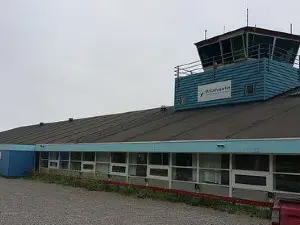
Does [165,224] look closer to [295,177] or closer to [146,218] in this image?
[146,218]

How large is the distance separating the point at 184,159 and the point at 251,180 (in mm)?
3600

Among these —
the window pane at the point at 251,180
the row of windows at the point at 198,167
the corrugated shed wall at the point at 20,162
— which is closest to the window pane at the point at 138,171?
the row of windows at the point at 198,167

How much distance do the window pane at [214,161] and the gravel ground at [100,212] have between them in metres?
1.99

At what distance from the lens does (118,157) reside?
67.8 ft

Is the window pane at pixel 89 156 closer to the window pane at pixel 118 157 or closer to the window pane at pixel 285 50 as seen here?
the window pane at pixel 118 157

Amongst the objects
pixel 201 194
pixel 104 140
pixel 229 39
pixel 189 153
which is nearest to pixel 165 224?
pixel 201 194

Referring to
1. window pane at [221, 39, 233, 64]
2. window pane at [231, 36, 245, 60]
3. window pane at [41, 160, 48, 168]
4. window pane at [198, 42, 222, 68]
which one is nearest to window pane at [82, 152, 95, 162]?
window pane at [41, 160, 48, 168]

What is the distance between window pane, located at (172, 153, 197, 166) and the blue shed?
14.8m

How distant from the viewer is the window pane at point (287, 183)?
12969mm

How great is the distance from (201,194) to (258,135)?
318 centimetres

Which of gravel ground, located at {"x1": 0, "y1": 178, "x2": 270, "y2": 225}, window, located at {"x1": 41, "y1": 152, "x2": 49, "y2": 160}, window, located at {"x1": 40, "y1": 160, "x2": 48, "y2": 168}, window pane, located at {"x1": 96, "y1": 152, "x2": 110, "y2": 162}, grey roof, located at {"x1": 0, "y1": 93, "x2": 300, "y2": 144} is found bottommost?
gravel ground, located at {"x1": 0, "y1": 178, "x2": 270, "y2": 225}

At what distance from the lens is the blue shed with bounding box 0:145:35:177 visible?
28.0 meters

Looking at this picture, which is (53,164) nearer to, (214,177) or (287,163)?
(214,177)

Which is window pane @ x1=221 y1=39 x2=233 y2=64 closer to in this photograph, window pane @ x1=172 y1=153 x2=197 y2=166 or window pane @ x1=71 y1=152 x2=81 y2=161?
window pane @ x1=172 y1=153 x2=197 y2=166
